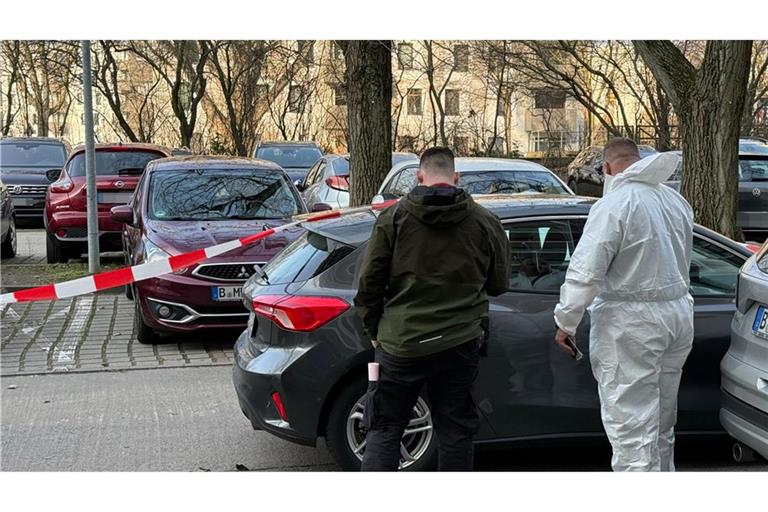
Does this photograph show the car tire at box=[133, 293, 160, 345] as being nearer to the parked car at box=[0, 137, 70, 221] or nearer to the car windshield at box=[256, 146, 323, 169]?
the parked car at box=[0, 137, 70, 221]

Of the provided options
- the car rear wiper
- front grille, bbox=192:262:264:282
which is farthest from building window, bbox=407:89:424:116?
front grille, bbox=192:262:264:282

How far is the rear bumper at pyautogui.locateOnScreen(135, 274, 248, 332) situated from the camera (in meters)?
7.88

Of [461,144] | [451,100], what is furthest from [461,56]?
[451,100]

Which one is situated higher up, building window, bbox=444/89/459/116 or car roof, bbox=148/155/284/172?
building window, bbox=444/89/459/116

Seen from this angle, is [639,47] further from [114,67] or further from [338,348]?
[114,67]

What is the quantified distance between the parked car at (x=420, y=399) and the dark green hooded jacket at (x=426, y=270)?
2.24 ft

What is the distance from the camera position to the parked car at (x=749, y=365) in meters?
4.22

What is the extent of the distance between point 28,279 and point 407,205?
28.3ft

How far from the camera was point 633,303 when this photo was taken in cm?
420

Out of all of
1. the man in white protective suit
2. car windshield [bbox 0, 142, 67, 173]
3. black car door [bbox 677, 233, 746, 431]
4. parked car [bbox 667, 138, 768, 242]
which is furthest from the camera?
car windshield [bbox 0, 142, 67, 173]

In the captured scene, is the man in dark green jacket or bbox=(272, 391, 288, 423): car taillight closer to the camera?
the man in dark green jacket

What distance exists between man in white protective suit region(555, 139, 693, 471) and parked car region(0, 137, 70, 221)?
15292 millimetres

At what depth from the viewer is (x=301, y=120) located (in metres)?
38.2

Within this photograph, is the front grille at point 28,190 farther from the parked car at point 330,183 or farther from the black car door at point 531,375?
the black car door at point 531,375
